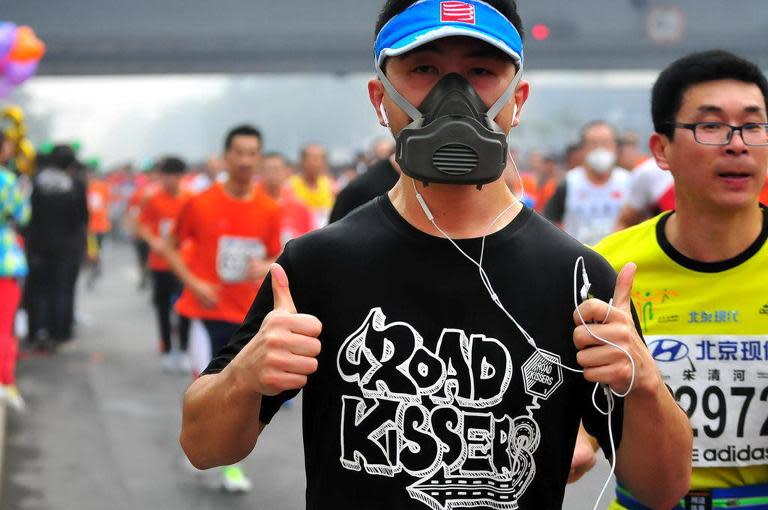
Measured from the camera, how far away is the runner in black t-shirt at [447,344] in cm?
234

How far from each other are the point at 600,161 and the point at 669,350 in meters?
6.65

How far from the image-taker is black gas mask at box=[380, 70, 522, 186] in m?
2.30

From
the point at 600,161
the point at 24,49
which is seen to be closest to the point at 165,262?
the point at 24,49

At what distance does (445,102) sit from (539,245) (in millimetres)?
369

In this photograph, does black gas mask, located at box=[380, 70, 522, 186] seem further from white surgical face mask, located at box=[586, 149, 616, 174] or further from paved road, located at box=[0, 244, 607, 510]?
white surgical face mask, located at box=[586, 149, 616, 174]

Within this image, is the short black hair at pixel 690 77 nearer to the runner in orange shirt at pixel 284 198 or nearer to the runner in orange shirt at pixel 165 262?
the runner in orange shirt at pixel 284 198

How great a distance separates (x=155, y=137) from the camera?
17725cm

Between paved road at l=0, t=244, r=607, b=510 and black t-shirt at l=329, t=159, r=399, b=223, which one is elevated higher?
black t-shirt at l=329, t=159, r=399, b=223

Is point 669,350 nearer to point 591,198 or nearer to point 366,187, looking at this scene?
point 366,187

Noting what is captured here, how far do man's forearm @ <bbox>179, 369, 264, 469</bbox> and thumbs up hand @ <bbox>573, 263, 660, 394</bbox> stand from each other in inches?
25.8

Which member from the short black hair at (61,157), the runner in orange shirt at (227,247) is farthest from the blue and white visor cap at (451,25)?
the short black hair at (61,157)

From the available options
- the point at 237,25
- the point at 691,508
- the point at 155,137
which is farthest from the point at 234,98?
the point at 691,508

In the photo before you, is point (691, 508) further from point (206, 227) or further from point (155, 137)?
point (155, 137)

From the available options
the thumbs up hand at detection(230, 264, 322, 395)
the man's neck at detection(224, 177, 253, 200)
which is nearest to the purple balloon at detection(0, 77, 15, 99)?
the man's neck at detection(224, 177, 253, 200)
